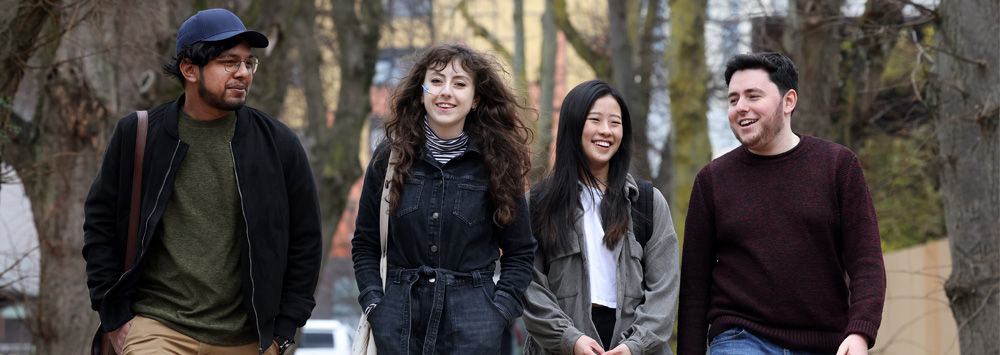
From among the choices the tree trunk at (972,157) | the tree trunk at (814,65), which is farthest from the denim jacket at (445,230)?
the tree trunk at (814,65)

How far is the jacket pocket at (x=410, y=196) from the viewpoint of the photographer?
15.6 ft

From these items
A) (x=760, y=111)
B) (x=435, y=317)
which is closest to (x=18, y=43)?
(x=435, y=317)

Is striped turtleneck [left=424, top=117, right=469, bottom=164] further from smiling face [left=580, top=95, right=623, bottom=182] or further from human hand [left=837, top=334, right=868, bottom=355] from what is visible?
human hand [left=837, top=334, right=868, bottom=355]

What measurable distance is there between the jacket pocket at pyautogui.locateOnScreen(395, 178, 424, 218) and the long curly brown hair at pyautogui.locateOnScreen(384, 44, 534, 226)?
0.16ft

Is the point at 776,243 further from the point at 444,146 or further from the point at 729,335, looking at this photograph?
the point at 444,146

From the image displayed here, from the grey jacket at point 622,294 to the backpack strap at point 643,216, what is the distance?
0.02m

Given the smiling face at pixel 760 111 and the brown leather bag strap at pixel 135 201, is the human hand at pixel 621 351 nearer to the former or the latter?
the smiling face at pixel 760 111

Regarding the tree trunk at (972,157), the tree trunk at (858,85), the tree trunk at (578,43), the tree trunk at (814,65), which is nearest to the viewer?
the tree trunk at (972,157)

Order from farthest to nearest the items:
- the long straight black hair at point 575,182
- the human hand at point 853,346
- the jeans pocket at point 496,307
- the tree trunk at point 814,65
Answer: the tree trunk at point 814,65 → the long straight black hair at point 575,182 → the jeans pocket at point 496,307 → the human hand at point 853,346

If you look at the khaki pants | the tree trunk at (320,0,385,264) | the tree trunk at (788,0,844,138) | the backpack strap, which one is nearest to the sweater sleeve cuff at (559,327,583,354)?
the backpack strap

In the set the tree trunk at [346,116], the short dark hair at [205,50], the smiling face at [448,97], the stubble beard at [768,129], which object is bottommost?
the tree trunk at [346,116]

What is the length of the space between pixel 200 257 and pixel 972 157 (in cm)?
530

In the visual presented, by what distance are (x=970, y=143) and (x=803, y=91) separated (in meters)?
3.19

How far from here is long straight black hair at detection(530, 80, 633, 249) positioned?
5.18 metres
